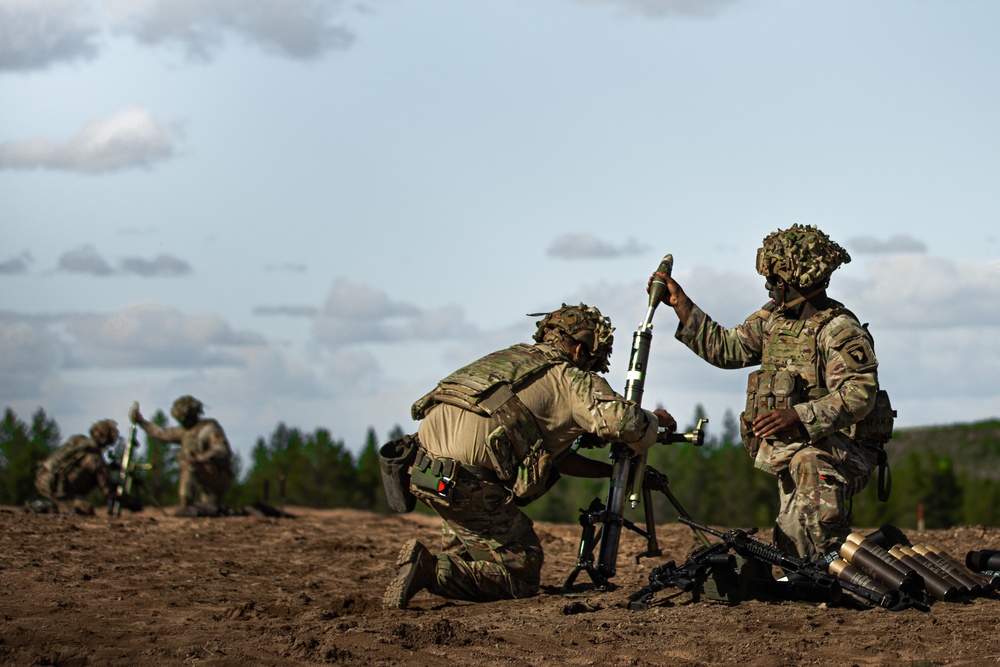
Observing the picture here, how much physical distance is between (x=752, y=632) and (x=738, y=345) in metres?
2.67

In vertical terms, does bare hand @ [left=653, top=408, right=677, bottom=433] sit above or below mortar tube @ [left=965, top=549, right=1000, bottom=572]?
above

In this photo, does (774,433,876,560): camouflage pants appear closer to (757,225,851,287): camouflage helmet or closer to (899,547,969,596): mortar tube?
(899,547,969,596): mortar tube

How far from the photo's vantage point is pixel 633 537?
13359 millimetres

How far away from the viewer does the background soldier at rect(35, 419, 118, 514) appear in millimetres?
19281

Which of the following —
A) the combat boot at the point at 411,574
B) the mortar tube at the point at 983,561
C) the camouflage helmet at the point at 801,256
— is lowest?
the combat boot at the point at 411,574

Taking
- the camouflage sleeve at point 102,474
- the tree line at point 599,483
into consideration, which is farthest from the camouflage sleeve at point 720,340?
the tree line at point 599,483

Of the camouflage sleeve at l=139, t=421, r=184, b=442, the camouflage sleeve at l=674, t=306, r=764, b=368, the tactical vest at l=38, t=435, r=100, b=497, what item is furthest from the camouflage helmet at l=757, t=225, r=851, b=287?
the tactical vest at l=38, t=435, r=100, b=497

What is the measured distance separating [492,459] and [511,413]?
1.10ft

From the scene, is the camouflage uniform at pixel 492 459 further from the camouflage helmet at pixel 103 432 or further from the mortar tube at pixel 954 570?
the camouflage helmet at pixel 103 432

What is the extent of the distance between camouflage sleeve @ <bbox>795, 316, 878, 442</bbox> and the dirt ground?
48.7 inches

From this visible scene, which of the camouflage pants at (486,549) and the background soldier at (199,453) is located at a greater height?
the background soldier at (199,453)

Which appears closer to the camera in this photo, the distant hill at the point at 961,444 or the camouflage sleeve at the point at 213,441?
the camouflage sleeve at the point at 213,441

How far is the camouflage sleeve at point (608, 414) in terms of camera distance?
8.13m

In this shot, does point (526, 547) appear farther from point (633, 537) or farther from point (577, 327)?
point (633, 537)
